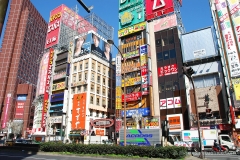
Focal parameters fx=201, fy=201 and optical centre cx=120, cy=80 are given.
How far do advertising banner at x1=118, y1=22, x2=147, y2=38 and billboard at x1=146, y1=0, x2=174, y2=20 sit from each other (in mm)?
3153

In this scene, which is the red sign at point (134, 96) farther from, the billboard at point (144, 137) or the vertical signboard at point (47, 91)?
the vertical signboard at point (47, 91)

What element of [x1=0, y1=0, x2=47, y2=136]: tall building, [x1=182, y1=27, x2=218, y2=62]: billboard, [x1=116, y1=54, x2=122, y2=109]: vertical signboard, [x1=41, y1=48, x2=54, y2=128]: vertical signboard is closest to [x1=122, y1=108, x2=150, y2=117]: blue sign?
[x1=116, y1=54, x2=122, y2=109]: vertical signboard

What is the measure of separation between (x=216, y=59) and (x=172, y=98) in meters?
11.8

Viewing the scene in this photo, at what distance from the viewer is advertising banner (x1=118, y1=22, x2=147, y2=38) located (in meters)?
51.7

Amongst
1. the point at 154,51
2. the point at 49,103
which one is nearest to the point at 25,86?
the point at 49,103

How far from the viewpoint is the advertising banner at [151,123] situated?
4215 centimetres

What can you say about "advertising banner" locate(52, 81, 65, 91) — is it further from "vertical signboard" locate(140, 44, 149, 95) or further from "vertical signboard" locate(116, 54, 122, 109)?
"vertical signboard" locate(140, 44, 149, 95)

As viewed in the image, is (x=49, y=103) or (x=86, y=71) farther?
(x=49, y=103)

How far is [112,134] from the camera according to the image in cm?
5503

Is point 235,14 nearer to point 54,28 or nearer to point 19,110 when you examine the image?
point 54,28

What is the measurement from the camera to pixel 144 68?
47.1m

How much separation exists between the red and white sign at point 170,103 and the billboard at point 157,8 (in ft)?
74.2

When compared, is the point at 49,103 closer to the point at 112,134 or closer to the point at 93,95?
the point at 93,95

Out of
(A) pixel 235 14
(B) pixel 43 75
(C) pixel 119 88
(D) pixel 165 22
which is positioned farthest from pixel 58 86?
(A) pixel 235 14
